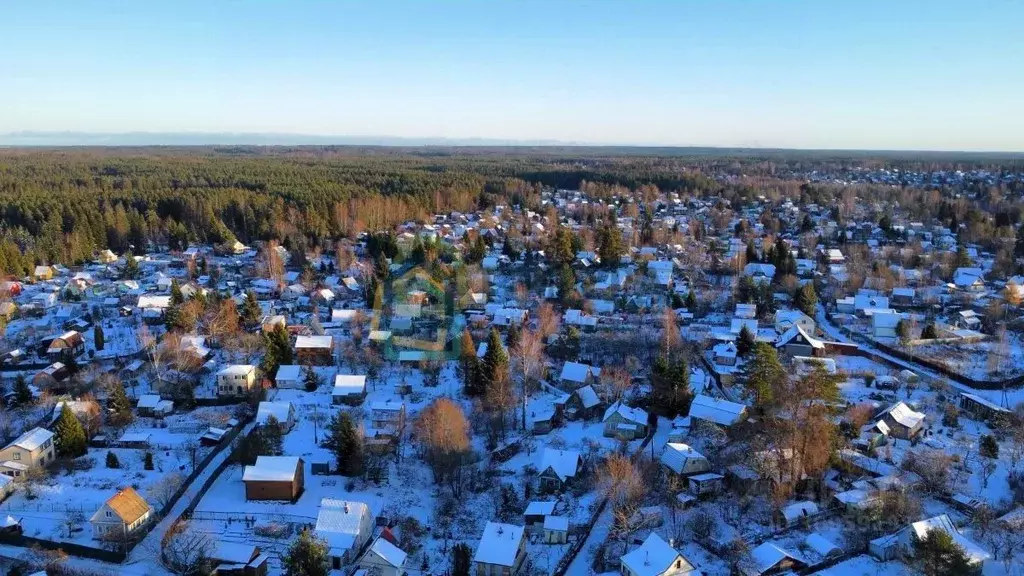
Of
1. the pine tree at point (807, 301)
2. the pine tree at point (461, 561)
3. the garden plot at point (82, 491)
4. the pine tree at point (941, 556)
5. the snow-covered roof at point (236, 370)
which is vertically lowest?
the garden plot at point (82, 491)

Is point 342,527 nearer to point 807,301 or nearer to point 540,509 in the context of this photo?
point 540,509

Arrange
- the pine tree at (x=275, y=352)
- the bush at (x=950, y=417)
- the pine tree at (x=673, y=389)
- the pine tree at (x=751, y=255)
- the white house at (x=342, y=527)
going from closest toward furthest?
the white house at (x=342, y=527) < the bush at (x=950, y=417) < the pine tree at (x=673, y=389) < the pine tree at (x=275, y=352) < the pine tree at (x=751, y=255)

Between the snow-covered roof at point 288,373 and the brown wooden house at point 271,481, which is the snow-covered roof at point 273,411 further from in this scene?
the brown wooden house at point 271,481

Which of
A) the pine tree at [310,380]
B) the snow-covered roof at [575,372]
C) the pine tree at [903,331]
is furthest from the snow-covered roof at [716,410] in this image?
the pine tree at [310,380]

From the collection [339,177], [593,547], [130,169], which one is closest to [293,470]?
[593,547]

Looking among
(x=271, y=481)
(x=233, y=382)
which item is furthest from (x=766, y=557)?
(x=233, y=382)
